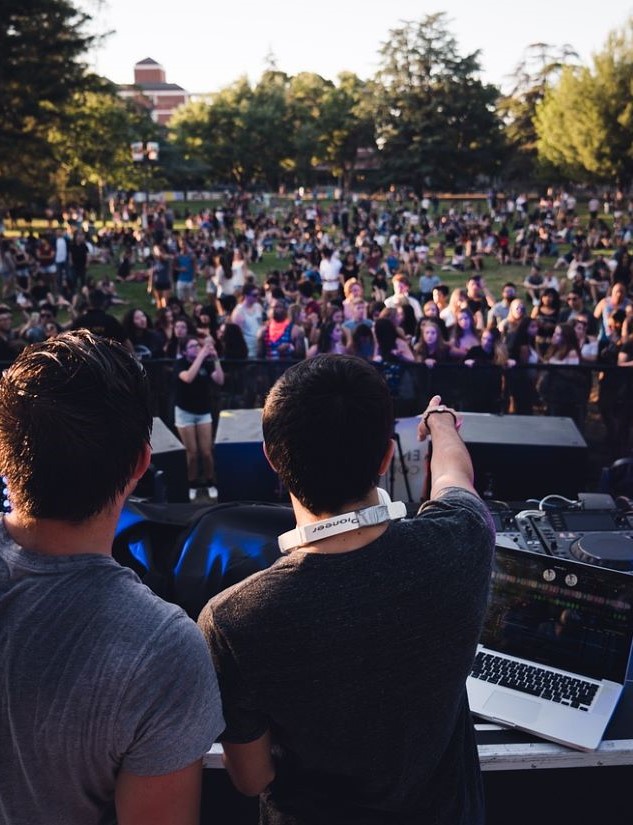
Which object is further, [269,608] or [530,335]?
[530,335]

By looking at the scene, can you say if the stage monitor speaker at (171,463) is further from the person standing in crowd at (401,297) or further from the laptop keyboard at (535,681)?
the person standing in crowd at (401,297)

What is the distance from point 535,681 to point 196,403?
545cm

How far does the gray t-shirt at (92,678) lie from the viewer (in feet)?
4.22

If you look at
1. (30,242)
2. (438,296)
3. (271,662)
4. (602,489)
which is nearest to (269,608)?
(271,662)

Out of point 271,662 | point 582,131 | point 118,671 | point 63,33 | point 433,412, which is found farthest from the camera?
point 582,131

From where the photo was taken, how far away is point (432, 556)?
153 centimetres

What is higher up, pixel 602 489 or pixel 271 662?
pixel 271 662

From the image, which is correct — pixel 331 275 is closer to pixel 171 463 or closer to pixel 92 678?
pixel 171 463

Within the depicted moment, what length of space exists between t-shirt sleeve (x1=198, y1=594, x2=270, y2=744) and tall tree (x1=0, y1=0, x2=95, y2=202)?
2854 cm

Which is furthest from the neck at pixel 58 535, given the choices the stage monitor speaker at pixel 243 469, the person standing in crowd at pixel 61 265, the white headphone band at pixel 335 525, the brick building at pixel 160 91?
the brick building at pixel 160 91

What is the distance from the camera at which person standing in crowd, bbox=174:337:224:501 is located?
745cm

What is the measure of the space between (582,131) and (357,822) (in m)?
54.3

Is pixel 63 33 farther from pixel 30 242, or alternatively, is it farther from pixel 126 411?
pixel 126 411

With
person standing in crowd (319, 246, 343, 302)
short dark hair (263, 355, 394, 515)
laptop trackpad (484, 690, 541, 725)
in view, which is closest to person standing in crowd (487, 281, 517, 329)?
person standing in crowd (319, 246, 343, 302)
